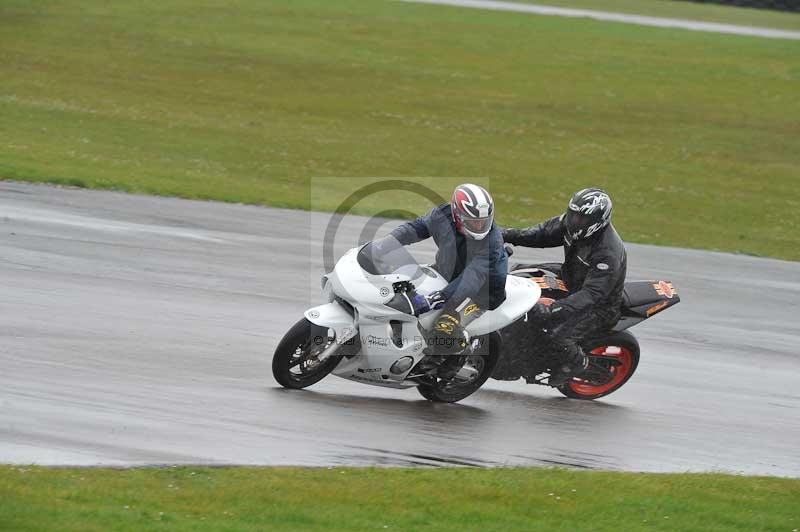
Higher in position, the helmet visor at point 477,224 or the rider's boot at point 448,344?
the helmet visor at point 477,224

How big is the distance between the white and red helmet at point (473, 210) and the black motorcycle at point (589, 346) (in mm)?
1261

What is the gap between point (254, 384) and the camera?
994cm

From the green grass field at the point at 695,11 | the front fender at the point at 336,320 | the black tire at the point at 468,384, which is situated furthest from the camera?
the green grass field at the point at 695,11

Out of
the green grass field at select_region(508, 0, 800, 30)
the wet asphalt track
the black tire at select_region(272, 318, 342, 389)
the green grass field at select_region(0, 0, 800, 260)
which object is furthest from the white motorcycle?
the green grass field at select_region(508, 0, 800, 30)

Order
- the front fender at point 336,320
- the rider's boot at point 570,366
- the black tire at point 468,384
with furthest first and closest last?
1. the rider's boot at point 570,366
2. the black tire at point 468,384
3. the front fender at point 336,320

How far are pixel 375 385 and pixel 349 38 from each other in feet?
89.0

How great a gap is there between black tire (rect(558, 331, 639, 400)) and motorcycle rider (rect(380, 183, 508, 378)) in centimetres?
145

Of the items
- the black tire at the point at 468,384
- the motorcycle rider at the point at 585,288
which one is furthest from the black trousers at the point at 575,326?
the black tire at the point at 468,384

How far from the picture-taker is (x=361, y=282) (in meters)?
9.52

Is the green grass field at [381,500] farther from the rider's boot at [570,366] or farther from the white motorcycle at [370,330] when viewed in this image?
the rider's boot at [570,366]

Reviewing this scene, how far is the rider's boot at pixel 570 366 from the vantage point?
35.3 ft

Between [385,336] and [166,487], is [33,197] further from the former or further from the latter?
[166,487]

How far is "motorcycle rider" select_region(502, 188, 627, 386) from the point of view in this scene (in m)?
10.7

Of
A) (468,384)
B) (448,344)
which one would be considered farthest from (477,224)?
(468,384)
